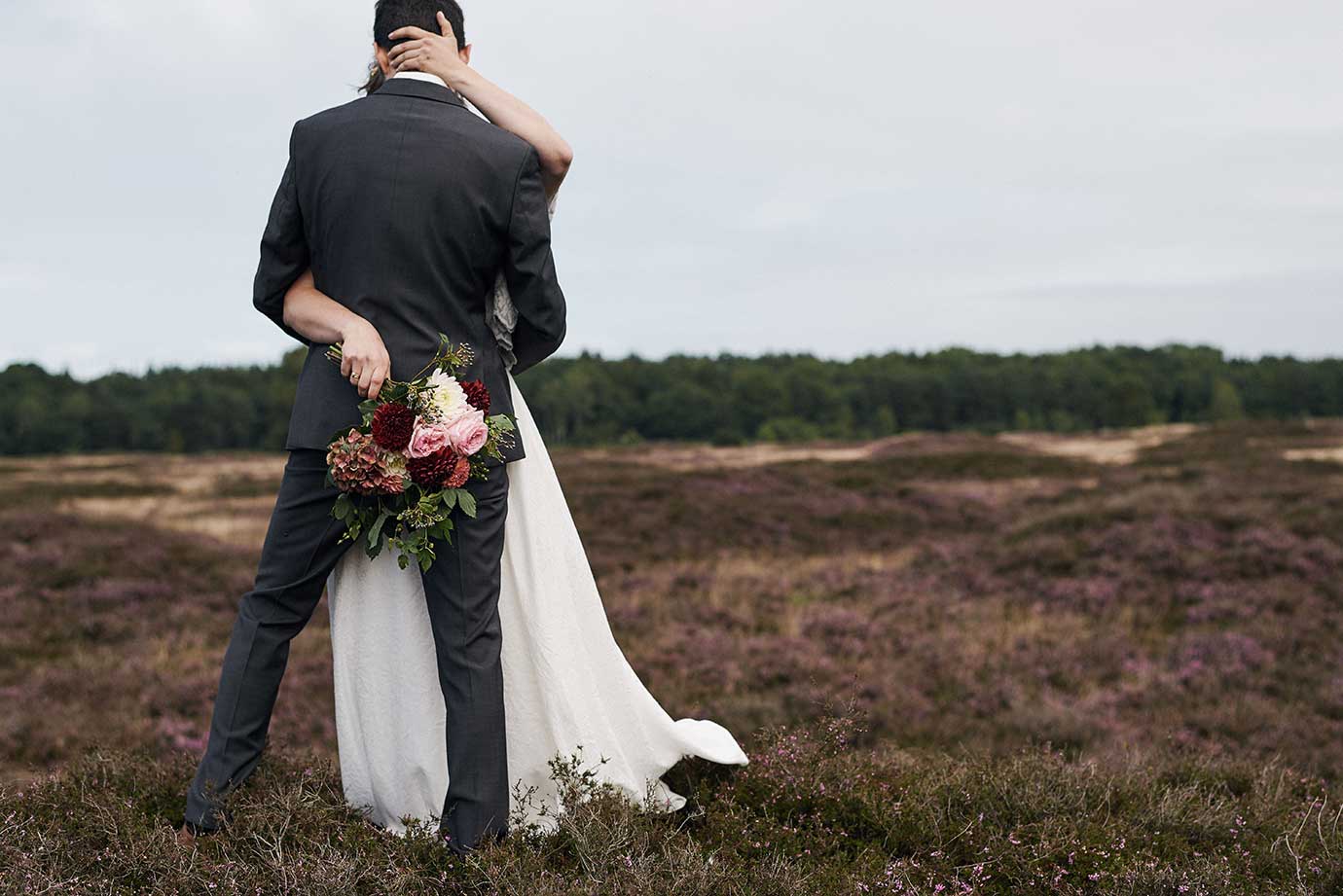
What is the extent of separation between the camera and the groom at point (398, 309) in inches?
111

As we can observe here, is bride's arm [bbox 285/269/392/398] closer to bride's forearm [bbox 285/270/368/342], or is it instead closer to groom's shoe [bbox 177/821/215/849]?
bride's forearm [bbox 285/270/368/342]

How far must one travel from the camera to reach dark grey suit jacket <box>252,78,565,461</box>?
2814 mm

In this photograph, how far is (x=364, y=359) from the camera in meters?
2.78

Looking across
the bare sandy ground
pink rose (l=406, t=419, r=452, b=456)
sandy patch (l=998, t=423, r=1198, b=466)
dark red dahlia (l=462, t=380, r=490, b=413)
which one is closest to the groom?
dark red dahlia (l=462, t=380, r=490, b=413)

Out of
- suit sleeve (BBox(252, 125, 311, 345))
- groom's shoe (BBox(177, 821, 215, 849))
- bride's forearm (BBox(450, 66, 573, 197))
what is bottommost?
groom's shoe (BBox(177, 821, 215, 849))

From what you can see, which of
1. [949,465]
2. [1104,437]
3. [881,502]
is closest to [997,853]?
[881,502]

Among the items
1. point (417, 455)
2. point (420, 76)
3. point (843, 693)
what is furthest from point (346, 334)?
point (843, 693)

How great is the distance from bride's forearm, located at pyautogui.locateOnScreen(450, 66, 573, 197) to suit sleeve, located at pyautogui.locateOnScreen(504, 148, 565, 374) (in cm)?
5

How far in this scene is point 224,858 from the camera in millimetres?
2805

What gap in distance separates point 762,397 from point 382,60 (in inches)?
3317

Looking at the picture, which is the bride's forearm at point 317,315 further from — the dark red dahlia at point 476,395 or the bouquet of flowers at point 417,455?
the dark red dahlia at point 476,395

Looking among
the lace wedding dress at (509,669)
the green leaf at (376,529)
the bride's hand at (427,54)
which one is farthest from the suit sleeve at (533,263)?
the green leaf at (376,529)

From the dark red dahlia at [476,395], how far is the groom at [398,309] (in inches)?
4.4

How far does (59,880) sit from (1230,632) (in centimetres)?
1045
